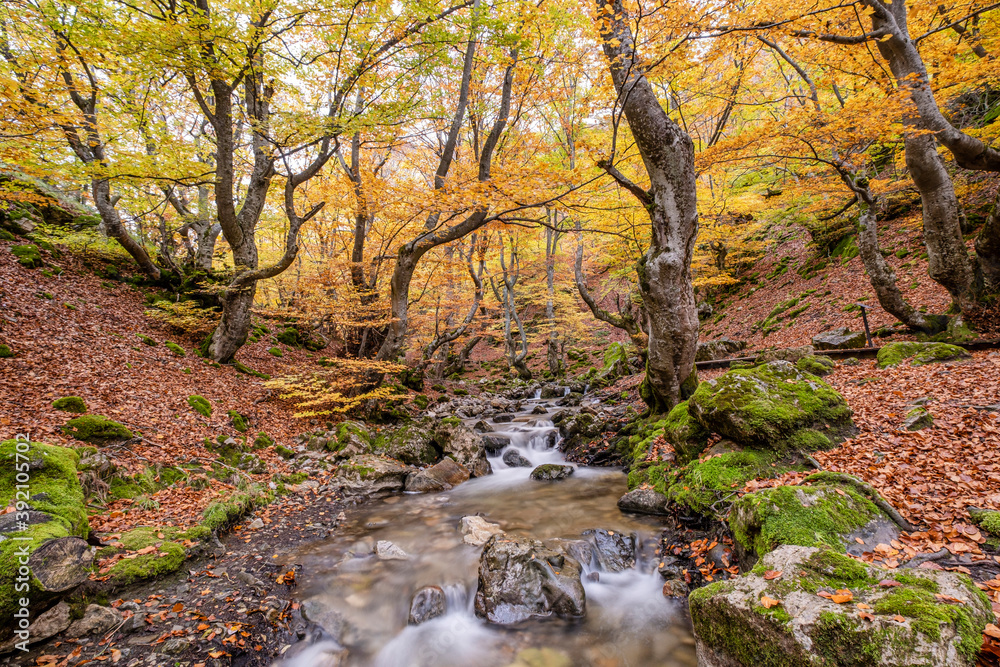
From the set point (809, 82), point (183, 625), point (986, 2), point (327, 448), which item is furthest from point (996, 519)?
A: point (809, 82)

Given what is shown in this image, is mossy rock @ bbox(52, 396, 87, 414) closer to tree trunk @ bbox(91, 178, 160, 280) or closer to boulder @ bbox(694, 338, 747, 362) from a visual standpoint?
tree trunk @ bbox(91, 178, 160, 280)

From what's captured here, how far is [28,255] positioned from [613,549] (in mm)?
14101

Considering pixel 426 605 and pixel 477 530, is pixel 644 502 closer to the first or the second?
pixel 477 530

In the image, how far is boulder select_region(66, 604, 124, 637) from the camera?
9.88 feet

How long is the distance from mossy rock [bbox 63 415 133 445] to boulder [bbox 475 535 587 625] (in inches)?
212

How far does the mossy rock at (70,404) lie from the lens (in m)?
5.40

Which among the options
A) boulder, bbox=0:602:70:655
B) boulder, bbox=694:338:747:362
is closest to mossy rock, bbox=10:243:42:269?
boulder, bbox=0:602:70:655

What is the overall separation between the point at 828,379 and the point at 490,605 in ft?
23.8

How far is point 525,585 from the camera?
4.01 meters

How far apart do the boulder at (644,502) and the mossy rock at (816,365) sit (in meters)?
4.40

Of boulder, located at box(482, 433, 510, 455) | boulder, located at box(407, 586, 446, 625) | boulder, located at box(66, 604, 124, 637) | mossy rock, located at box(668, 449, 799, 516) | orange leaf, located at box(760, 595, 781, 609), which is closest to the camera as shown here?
orange leaf, located at box(760, 595, 781, 609)

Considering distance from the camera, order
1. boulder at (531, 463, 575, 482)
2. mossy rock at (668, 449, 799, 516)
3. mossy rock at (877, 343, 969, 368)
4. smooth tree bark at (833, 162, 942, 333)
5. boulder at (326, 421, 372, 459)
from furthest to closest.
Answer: smooth tree bark at (833, 162, 942, 333), boulder at (326, 421, 372, 459), boulder at (531, 463, 575, 482), mossy rock at (877, 343, 969, 368), mossy rock at (668, 449, 799, 516)

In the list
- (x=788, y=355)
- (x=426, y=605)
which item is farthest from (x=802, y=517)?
(x=788, y=355)

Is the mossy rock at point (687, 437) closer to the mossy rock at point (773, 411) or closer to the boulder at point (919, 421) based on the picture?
the mossy rock at point (773, 411)
